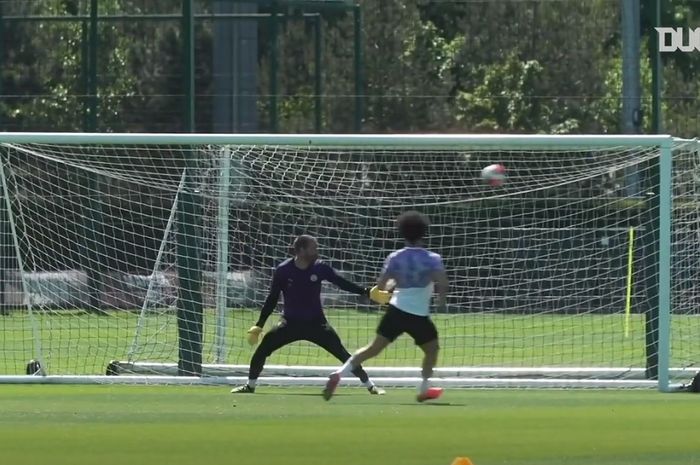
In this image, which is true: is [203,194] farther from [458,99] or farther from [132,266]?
[458,99]

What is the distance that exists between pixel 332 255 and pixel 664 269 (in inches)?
320

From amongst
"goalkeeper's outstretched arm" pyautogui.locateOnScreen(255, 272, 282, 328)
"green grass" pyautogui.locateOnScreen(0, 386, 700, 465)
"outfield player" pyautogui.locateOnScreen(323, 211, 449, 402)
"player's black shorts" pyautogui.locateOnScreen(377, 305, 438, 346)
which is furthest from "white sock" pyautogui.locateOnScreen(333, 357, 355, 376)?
"goalkeeper's outstretched arm" pyautogui.locateOnScreen(255, 272, 282, 328)

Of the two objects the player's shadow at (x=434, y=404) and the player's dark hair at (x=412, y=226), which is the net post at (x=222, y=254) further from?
the player's shadow at (x=434, y=404)

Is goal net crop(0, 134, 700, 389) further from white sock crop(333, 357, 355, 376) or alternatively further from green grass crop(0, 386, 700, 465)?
white sock crop(333, 357, 355, 376)

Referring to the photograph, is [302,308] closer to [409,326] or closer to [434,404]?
[409,326]

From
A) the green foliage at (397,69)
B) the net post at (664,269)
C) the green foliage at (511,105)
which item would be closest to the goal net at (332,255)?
the net post at (664,269)

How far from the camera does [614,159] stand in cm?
1822

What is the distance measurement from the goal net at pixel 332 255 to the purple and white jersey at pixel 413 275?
2.12 metres

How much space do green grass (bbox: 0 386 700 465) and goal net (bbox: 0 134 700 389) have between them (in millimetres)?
1347

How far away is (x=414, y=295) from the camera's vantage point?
46.3 feet

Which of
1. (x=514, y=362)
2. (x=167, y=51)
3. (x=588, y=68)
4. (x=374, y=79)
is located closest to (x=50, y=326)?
(x=514, y=362)

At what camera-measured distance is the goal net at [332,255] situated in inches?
651

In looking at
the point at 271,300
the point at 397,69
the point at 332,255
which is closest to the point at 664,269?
the point at 271,300

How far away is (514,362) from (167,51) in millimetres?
10718
